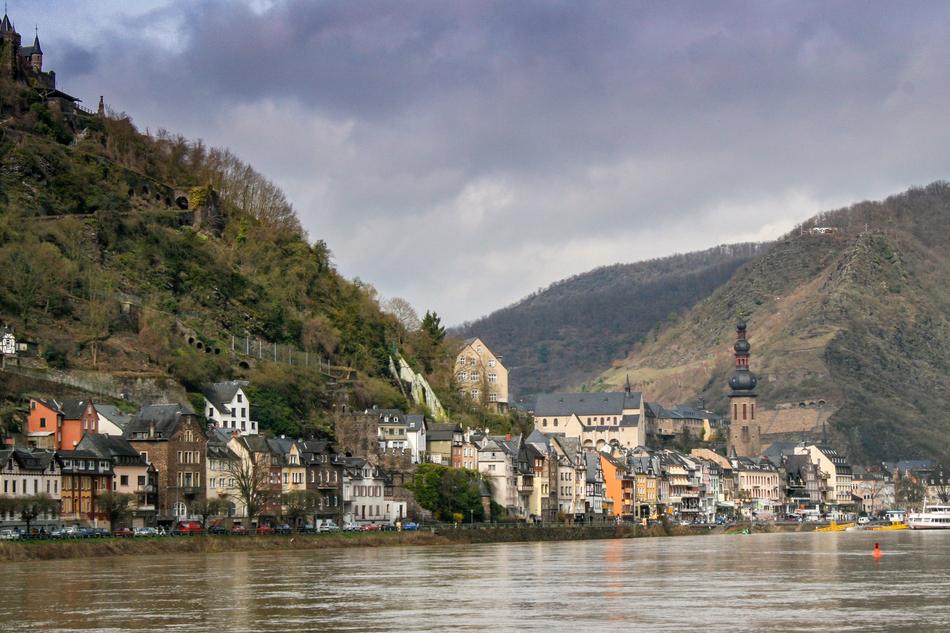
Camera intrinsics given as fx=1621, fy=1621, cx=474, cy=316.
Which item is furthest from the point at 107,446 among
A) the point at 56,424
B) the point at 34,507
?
the point at 34,507

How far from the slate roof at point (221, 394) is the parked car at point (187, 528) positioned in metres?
20.7

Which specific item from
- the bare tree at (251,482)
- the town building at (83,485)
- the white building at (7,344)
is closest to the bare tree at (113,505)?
the town building at (83,485)

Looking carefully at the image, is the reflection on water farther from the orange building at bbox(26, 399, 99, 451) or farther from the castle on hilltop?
the castle on hilltop

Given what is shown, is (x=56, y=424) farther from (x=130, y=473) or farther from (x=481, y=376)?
(x=481, y=376)

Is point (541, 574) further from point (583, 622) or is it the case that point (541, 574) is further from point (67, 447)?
point (67, 447)

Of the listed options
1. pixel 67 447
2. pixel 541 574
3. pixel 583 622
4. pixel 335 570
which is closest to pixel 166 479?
pixel 67 447

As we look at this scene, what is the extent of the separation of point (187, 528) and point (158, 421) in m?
10.4

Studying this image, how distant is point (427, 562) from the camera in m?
94.1

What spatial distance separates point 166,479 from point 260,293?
49.0 metres

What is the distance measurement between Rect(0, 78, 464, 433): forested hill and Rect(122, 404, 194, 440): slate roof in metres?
14.5

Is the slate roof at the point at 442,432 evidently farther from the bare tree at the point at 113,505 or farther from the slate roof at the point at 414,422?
the bare tree at the point at 113,505

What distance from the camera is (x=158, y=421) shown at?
11600 cm

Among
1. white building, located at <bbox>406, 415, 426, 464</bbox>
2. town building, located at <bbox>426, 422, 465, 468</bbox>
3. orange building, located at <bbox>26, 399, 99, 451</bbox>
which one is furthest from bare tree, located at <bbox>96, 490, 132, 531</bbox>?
town building, located at <bbox>426, 422, 465, 468</bbox>

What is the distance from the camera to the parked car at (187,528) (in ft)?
348
